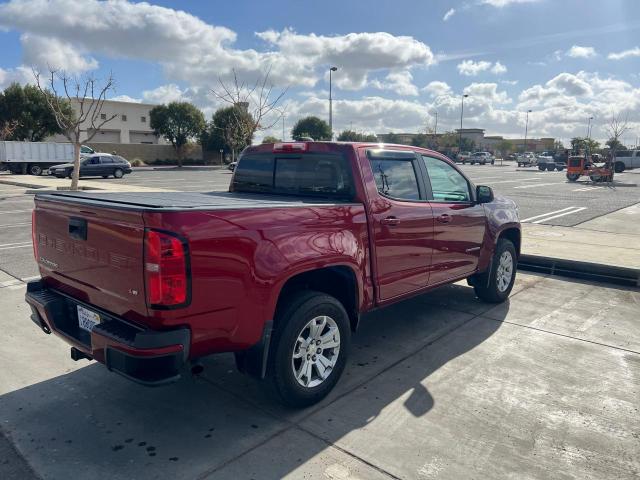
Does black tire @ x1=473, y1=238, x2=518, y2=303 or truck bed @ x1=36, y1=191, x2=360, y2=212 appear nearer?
truck bed @ x1=36, y1=191, x2=360, y2=212

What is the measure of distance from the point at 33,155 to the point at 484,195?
33.2 meters

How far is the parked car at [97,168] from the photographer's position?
2788 cm

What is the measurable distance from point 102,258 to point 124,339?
52cm

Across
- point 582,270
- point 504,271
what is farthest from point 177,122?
point 504,271

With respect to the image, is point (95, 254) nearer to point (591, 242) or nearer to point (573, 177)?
point (591, 242)

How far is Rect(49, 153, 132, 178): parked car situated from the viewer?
91.5 ft

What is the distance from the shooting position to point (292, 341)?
129 inches

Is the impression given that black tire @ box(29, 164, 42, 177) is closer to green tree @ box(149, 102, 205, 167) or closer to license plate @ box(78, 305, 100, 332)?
green tree @ box(149, 102, 205, 167)

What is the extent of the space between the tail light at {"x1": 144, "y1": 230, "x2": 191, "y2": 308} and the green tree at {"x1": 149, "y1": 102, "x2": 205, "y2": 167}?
50.1 meters

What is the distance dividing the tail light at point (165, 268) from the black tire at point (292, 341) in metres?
0.81

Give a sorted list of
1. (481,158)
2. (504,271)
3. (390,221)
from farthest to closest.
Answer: (481,158), (504,271), (390,221)

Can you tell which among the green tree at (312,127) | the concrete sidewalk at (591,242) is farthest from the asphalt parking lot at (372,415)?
the green tree at (312,127)

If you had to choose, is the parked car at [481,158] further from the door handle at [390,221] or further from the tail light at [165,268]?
the tail light at [165,268]

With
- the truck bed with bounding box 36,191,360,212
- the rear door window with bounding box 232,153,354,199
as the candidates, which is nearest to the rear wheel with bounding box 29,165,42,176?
the rear door window with bounding box 232,153,354,199
